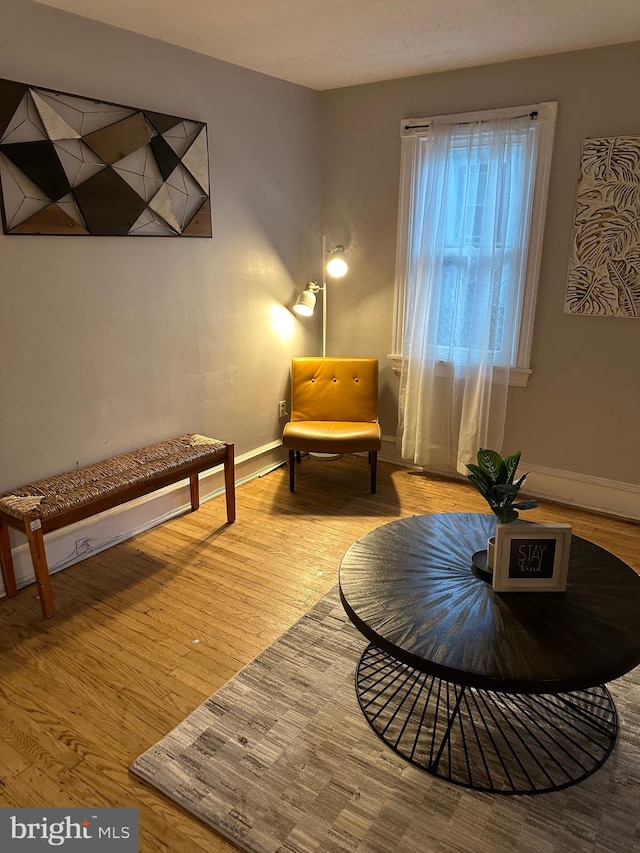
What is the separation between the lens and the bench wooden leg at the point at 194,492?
350cm

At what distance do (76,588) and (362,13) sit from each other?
283cm

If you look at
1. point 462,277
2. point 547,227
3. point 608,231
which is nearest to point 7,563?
point 462,277

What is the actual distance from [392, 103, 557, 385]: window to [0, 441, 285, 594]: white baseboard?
156 centimetres

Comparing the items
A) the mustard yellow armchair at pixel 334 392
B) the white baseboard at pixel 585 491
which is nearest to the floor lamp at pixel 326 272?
the mustard yellow armchair at pixel 334 392

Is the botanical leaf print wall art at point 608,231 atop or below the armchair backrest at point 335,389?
atop

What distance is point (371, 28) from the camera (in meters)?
2.76

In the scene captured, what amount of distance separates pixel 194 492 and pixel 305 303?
1.44 metres

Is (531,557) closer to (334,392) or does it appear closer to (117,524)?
(117,524)

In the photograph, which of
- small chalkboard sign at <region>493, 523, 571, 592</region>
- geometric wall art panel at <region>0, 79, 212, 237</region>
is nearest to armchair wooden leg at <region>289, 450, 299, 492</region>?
geometric wall art panel at <region>0, 79, 212, 237</region>

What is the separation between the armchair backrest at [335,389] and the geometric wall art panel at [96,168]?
1.14 metres

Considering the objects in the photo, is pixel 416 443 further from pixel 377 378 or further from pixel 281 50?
pixel 281 50

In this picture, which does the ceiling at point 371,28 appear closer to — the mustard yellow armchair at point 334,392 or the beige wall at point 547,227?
the beige wall at point 547,227

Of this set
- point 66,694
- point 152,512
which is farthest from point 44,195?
point 66,694

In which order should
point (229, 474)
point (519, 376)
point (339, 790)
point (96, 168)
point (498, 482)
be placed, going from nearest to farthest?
point (339, 790) → point (498, 482) → point (96, 168) → point (229, 474) → point (519, 376)
